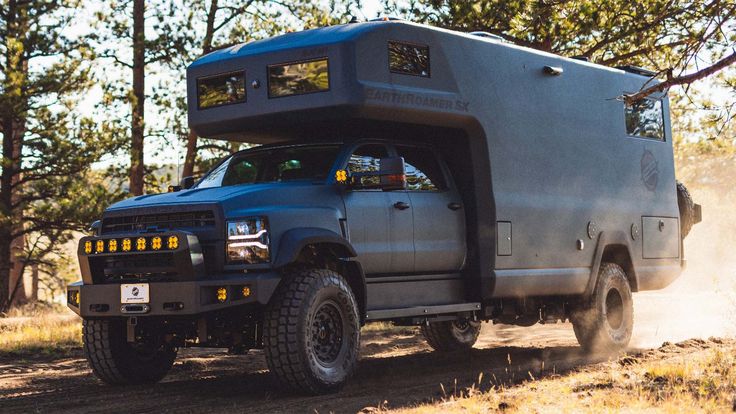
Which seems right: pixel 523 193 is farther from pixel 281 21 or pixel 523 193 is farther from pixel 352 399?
pixel 281 21

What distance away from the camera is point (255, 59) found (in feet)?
30.0

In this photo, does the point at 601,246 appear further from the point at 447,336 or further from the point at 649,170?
the point at 447,336

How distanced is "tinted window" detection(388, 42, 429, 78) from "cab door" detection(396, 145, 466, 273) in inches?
31.4

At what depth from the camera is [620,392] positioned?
25.7 feet

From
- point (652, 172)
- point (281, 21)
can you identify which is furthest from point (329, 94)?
point (281, 21)

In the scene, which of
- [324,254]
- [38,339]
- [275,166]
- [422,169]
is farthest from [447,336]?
[38,339]

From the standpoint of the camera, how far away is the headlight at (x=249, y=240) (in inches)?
311

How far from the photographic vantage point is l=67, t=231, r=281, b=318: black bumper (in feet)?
25.5

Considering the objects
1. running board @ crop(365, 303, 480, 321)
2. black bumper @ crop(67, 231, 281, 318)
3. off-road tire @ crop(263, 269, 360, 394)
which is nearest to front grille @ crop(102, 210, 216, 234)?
black bumper @ crop(67, 231, 281, 318)

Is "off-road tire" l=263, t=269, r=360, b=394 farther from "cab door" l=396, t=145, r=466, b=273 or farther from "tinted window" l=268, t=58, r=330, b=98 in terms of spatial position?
"tinted window" l=268, t=58, r=330, b=98

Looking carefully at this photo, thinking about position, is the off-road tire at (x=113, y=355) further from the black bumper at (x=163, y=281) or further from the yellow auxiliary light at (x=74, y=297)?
the black bumper at (x=163, y=281)

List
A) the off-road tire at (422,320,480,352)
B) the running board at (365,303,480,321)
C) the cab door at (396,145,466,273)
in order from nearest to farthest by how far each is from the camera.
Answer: the running board at (365,303,480,321) < the cab door at (396,145,466,273) < the off-road tire at (422,320,480,352)

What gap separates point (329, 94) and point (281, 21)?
1466cm

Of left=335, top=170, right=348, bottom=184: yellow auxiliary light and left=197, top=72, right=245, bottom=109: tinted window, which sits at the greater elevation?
left=197, top=72, right=245, bottom=109: tinted window
